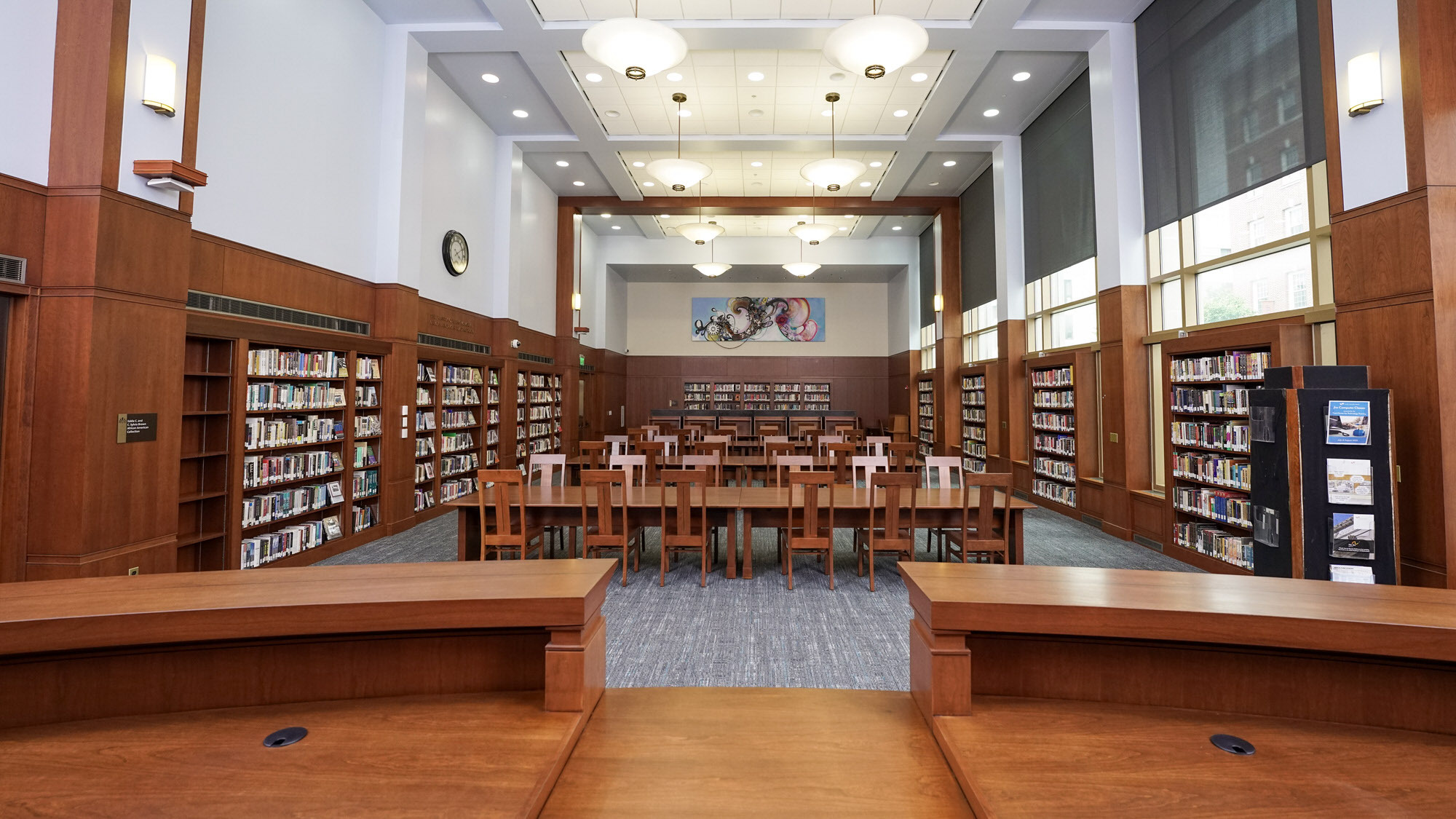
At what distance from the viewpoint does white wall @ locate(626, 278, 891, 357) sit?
16906 mm

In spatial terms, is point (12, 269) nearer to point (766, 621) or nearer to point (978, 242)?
point (766, 621)

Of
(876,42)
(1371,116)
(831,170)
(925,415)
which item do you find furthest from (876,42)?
(925,415)

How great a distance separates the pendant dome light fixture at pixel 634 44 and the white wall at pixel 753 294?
11732 mm

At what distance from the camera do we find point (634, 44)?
5.05 m

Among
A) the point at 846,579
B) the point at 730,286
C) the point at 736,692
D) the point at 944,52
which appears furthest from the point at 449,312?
the point at 730,286

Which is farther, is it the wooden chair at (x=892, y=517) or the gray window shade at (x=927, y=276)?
the gray window shade at (x=927, y=276)

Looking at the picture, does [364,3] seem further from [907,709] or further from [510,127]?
[907,709]

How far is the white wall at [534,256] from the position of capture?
968 centimetres

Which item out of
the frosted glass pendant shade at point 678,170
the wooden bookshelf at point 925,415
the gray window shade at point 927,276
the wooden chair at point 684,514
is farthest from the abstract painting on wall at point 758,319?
the wooden chair at point 684,514

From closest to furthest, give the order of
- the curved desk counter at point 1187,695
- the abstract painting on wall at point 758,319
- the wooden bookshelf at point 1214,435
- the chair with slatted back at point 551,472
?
the curved desk counter at point 1187,695 → the wooden bookshelf at point 1214,435 → the chair with slatted back at point 551,472 → the abstract painting on wall at point 758,319

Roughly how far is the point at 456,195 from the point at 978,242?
869 cm

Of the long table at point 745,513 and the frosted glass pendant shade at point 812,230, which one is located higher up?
the frosted glass pendant shade at point 812,230

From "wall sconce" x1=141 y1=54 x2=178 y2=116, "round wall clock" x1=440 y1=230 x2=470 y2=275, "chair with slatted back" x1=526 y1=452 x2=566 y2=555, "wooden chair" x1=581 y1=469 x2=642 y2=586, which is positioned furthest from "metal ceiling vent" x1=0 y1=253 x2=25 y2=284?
"round wall clock" x1=440 y1=230 x2=470 y2=275

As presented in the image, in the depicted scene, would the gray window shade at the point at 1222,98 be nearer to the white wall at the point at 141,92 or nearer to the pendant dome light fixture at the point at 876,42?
the pendant dome light fixture at the point at 876,42
